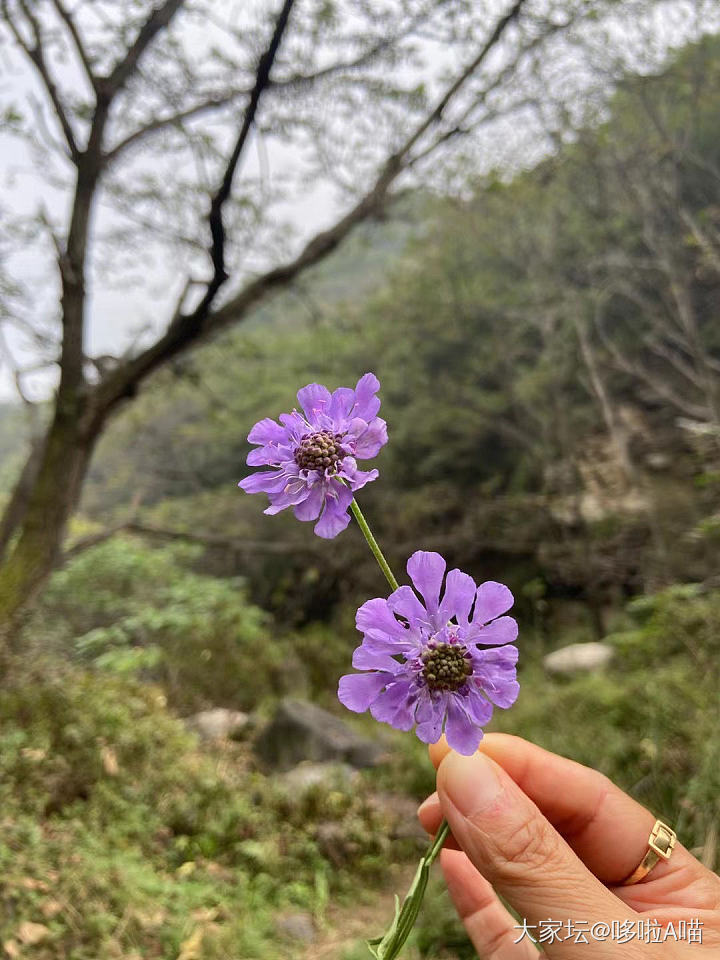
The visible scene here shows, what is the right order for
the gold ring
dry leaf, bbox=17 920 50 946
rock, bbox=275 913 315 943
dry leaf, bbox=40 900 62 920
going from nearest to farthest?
the gold ring
dry leaf, bbox=17 920 50 946
dry leaf, bbox=40 900 62 920
rock, bbox=275 913 315 943

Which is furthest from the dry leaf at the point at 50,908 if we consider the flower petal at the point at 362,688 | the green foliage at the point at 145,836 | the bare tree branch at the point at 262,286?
the bare tree branch at the point at 262,286

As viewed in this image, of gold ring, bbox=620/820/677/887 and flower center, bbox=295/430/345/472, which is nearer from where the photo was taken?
flower center, bbox=295/430/345/472

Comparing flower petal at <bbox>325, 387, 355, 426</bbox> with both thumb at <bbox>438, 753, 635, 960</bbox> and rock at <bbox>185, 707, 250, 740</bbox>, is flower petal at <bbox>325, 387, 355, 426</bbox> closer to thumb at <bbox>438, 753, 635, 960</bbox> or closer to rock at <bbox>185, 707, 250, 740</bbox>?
thumb at <bbox>438, 753, 635, 960</bbox>

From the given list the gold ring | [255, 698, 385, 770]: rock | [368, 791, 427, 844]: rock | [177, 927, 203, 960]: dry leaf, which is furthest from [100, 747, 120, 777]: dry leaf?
the gold ring

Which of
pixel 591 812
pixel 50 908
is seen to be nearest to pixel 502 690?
pixel 591 812

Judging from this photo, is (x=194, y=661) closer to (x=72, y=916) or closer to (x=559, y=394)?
(x=72, y=916)

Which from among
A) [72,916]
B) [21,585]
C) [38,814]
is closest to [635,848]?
[72,916]

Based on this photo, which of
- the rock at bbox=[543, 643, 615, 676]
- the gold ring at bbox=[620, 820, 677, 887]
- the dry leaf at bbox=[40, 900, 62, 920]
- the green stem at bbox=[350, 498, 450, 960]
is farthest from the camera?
the rock at bbox=[543, 643, 615, 676]
